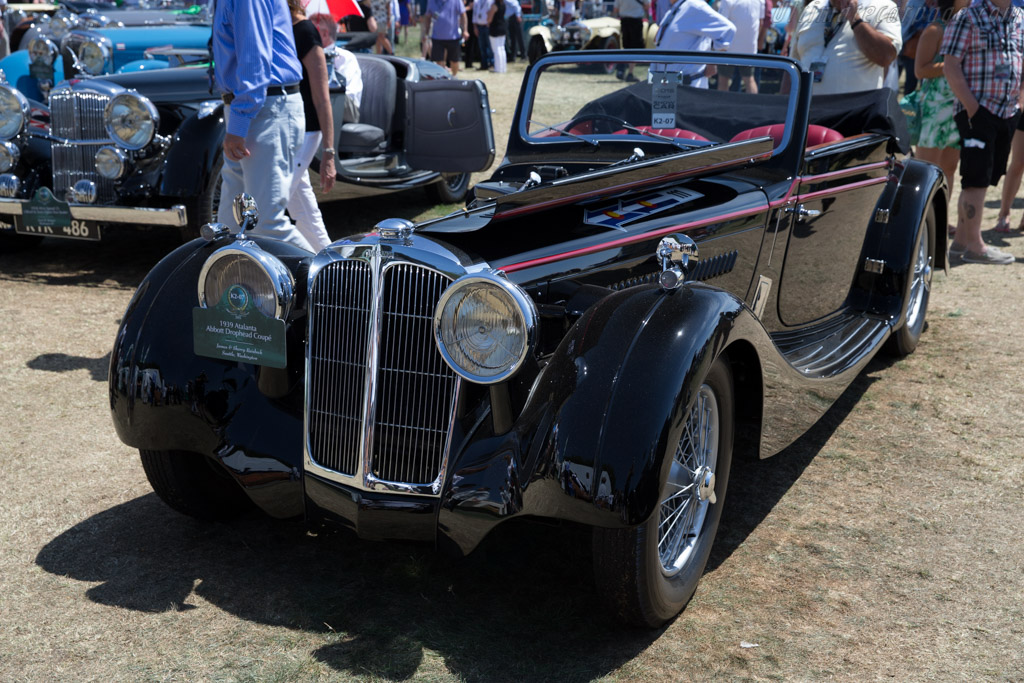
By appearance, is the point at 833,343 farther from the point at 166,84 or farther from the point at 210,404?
the point at 166,84

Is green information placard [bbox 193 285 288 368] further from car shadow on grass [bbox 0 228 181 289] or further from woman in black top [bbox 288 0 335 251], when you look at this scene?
car shadow on grass [bbox 0 228 181 289]

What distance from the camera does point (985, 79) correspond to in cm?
602

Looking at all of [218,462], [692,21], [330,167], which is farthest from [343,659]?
[692,21]

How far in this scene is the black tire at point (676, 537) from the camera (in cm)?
240

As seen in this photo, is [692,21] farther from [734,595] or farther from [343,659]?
[343,659]

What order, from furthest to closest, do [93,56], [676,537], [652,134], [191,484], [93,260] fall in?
[93,56] → [93,260] → [652,134] → [191,484] → [676,537]

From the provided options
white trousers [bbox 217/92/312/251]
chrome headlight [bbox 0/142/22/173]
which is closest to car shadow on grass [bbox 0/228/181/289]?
chrome headlight [bbox 0/142/22/173]

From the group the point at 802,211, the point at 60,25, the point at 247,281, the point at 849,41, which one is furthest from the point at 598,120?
the point at 60,25

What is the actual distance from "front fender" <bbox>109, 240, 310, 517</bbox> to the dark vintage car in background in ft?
9.95

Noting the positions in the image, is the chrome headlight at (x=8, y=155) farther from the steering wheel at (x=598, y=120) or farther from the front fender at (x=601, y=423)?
the front fender at (x=601, y=423)

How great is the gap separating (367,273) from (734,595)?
1427 millimetres

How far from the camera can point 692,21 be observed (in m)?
6.53

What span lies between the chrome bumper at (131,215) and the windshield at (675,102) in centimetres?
249

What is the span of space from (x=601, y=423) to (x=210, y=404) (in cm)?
121
